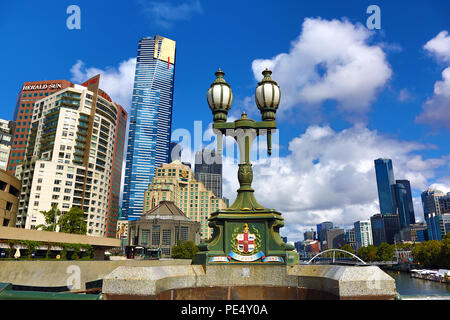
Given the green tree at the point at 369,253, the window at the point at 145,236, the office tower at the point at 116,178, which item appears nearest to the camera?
Result: the window at the point at 145,236

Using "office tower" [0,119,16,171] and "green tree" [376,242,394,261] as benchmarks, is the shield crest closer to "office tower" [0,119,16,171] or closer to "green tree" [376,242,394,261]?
"office tower" [0,119,16,171]

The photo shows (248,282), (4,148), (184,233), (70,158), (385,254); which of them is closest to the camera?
(248,282)

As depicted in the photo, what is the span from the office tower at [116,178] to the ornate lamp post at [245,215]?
385ft

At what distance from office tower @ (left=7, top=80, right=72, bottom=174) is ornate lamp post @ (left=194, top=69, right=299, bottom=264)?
439 feet

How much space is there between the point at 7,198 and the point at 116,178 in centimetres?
7519

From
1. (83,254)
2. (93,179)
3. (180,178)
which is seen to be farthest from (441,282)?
(180,178)

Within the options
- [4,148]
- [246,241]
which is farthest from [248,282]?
[4,148]

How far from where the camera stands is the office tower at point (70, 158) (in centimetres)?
8631

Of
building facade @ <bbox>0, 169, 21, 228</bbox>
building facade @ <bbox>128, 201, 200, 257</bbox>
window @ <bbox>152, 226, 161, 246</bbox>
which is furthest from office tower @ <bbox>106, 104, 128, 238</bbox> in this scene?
building facade @ <bbox>0, 169, 21, 228</bbox>

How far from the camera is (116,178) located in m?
135

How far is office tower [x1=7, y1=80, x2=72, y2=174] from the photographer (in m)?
123

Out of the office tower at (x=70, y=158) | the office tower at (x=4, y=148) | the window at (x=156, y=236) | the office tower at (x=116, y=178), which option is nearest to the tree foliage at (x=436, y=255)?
the window at (x=156, y=236)

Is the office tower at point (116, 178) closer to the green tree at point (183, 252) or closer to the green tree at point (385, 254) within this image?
the green tree at point (183, 252)

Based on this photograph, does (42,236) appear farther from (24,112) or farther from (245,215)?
(24,112)
